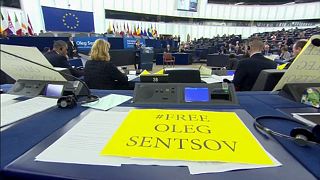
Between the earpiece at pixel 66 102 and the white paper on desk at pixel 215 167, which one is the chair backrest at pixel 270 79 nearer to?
the white paper on desk at pixel 215 167

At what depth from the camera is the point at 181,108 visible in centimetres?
73

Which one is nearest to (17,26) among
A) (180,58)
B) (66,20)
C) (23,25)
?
(23,25)

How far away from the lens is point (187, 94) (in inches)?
31.3

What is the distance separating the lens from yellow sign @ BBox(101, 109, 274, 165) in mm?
440

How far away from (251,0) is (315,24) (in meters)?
5.11

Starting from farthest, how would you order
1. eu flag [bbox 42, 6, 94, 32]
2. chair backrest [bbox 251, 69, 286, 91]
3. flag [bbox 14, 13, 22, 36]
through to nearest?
flag [bbox 14, 13, 22, 36] → eu flag [bbox 42, 6, 94, 32] → chair backrest [bbox 251, 69, 286, 91]

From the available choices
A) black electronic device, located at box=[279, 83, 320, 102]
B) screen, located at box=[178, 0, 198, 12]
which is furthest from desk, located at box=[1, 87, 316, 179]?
screen, located at box=[178, 0, 198, 12]

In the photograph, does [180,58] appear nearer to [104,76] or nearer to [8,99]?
[104,76]

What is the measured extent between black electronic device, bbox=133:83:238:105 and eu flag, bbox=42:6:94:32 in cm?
747

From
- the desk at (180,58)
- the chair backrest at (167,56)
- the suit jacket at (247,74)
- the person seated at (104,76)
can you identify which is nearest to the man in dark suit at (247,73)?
the suit jacket at (247,74)

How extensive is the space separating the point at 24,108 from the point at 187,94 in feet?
1.69

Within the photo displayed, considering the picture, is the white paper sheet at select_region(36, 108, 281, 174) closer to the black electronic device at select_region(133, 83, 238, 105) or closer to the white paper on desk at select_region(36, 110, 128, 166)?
the white paper on desk at select_region(36, 110, 128, 166)

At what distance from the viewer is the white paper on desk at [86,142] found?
0.43 metres

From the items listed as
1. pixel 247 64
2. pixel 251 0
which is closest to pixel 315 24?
pixel 251 0
